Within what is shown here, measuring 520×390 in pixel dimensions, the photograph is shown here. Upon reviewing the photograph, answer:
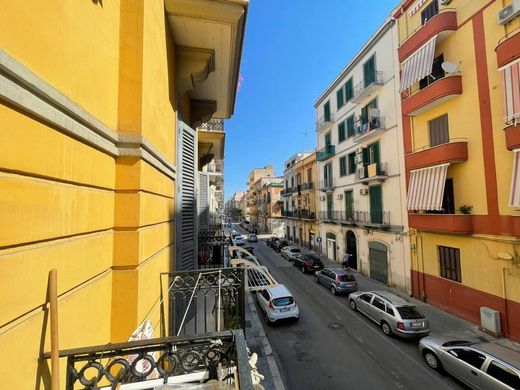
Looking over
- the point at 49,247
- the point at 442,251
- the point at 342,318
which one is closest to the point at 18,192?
the point at 49,247

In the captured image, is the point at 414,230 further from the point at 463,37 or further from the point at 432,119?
the point at 463,37

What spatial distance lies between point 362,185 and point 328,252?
8.90 metres

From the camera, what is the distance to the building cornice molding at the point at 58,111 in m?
1.41

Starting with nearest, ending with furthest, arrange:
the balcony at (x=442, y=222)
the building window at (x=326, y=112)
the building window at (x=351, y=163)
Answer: the balcony at (x=442, y=222) → the building window at (x=351, y=163) → the building window at (x=326, y=112)

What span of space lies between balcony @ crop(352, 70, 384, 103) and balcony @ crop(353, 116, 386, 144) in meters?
1.99

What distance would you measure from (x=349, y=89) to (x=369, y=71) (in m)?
2.79

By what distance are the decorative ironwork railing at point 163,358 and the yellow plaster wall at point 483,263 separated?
1200 centimetres

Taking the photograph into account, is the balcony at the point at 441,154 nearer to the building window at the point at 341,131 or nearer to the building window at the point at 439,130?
the building window at the point at 439,130

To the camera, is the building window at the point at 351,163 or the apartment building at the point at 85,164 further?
the building window at the point at 351,163

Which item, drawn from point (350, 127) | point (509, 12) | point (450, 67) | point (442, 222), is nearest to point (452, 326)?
point (442, 222)

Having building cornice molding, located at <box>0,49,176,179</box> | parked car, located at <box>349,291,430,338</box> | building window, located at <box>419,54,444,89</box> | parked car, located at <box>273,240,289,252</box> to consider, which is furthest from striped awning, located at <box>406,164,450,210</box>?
parked car, located at <box>273,240,289,252</box>

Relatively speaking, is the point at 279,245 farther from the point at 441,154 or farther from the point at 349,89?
the point at 441,154

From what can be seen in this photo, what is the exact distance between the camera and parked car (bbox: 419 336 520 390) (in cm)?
596

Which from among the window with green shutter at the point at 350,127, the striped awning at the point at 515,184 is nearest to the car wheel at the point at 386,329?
the striped awning at the point at 515,184
